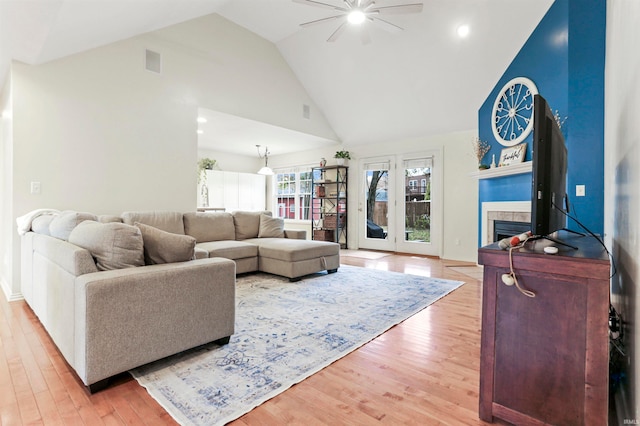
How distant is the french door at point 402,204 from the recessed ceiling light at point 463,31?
2.29 meters

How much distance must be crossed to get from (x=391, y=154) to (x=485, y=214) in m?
2.52

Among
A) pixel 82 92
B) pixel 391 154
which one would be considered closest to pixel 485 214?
pixel 391 154

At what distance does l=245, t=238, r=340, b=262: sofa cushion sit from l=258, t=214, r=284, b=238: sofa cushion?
0.43m

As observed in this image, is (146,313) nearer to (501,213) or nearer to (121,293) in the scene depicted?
(121,293)

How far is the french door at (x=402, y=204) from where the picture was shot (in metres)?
6.19

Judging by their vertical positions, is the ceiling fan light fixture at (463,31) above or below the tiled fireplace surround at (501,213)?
above

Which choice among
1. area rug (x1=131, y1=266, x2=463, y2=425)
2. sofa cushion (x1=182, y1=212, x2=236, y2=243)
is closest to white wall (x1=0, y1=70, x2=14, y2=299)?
sofa cushion (x1=182, y1=212, x2=236, y2=243)

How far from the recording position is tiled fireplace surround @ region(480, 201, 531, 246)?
3955 mm

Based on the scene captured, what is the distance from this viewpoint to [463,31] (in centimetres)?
413

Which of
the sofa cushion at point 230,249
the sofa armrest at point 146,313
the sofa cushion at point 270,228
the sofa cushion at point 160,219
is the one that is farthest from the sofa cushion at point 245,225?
the sofa armrest at point 146,313

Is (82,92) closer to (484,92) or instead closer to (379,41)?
(379,41)

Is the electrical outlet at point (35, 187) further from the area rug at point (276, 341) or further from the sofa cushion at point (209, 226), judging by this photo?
the area rug at point (276, 341)

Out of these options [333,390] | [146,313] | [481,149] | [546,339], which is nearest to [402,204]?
[481,149]

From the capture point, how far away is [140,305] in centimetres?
175
